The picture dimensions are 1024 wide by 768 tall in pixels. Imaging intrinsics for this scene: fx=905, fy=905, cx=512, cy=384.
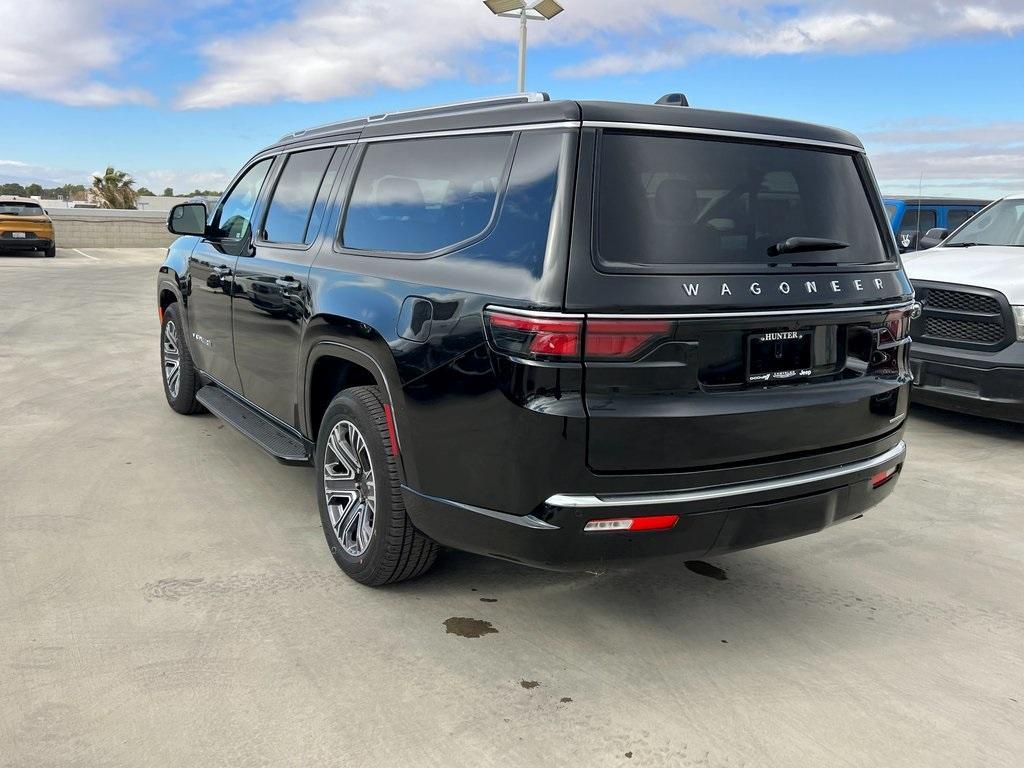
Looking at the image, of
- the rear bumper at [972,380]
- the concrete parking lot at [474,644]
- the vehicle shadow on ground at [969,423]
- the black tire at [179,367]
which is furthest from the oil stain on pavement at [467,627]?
the vehicle shadow on ground at [969,423]

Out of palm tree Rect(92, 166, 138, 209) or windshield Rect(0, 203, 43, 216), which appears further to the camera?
palm tree Rect(92, 166, 138, 209)

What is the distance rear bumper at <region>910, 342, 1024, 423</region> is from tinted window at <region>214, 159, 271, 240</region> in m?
4.86

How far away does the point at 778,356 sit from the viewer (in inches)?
119

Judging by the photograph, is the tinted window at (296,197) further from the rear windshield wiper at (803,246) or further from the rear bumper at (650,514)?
the rear windshield wiper at (803,246)

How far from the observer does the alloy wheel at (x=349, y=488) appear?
370 centimetres

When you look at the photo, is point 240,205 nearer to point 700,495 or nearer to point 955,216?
point 700,495

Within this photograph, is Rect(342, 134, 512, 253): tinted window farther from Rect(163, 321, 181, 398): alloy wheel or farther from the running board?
Rect(163, 321, 181, 398): alloy wheel

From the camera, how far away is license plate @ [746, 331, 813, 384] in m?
2.96

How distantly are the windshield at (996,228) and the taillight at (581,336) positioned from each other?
6.12 meters

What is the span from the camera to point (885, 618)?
143 inches

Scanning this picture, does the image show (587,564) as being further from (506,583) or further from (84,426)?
(84,426)

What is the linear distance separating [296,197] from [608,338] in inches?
97.3

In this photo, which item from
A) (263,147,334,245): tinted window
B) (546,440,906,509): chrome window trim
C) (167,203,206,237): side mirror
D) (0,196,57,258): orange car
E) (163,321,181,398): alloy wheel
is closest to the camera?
(546,440,906,509): chrome window trim

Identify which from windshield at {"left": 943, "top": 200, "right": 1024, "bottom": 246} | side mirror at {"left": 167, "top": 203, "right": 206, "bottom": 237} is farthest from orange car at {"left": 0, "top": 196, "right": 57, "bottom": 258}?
windshield at {"left": 943, "top": 200, "right": 1024, "bottom": 246}
